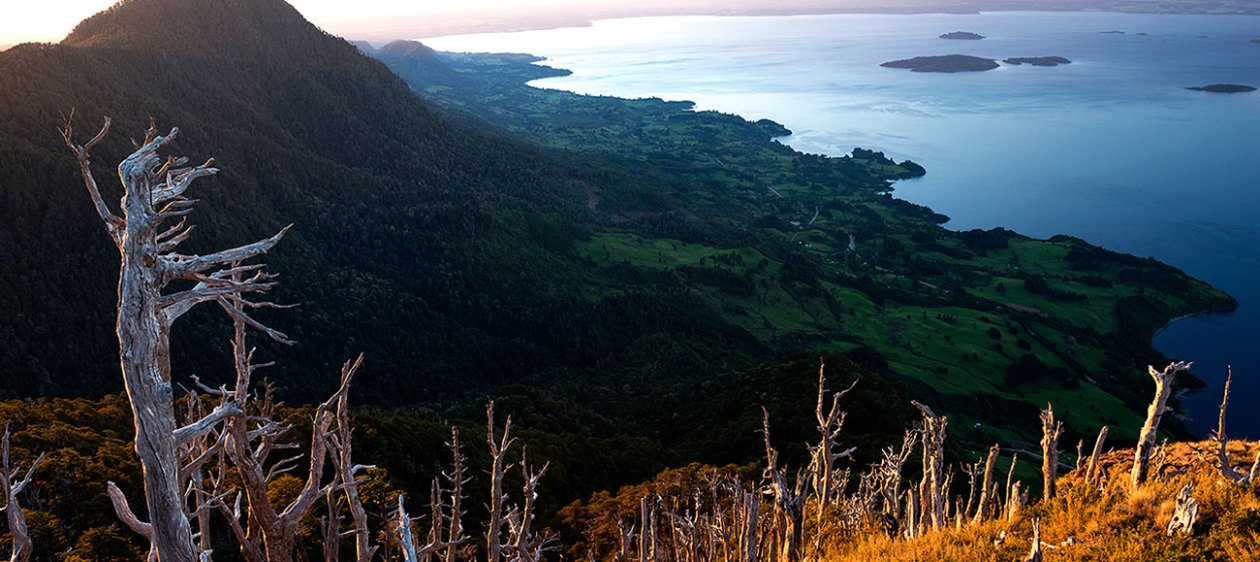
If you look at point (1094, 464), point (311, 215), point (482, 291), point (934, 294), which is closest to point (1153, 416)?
point (1094, 464)

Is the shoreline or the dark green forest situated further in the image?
the shoreline

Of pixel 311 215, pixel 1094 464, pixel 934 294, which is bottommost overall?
pixel 934 294

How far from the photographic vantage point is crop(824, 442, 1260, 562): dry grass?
401 inches

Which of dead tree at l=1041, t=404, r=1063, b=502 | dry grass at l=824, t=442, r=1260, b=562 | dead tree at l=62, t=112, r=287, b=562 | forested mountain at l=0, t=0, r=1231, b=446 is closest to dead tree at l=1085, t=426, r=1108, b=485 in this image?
dry grass at l=824, t=442, r=1260, b=562

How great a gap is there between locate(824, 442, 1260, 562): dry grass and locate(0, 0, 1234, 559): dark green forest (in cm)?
2260

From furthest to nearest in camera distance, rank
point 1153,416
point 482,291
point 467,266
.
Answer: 1. point 467,266
2. point 482,291
3. point 1153,416

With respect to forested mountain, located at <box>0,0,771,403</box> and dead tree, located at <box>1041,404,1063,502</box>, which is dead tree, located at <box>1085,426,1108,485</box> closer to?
dead tree, located at <box>1041,404,1063,502</box>

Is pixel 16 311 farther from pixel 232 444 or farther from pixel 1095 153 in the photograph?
pixel 1095 153

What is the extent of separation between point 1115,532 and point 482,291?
8578 cm

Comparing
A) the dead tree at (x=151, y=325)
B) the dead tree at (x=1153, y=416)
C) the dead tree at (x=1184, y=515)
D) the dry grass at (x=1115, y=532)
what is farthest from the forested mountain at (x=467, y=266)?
the dead tree at (x=151, y=325)

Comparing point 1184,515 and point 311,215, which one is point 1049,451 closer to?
point 1184,515

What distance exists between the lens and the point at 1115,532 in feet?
36.9

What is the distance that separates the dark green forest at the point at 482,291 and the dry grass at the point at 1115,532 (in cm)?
2260

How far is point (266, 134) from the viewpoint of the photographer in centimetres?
12319
